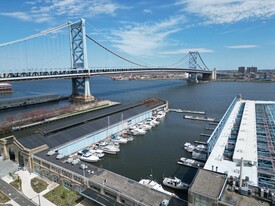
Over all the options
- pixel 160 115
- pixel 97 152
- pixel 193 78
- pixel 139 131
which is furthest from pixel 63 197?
pixel 193 78

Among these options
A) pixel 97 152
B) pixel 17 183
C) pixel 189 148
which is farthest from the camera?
pixel 189 148

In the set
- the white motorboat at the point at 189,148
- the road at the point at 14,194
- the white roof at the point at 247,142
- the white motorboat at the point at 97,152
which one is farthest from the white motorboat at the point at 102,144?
the white roof at the point at 247,142

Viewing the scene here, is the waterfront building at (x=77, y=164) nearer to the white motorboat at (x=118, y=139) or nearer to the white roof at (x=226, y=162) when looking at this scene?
the white motorboat at (x=118, y=139)

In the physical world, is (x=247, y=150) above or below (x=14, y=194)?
above

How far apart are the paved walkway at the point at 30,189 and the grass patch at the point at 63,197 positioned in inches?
11.6

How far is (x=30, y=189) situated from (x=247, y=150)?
14871 millimetres

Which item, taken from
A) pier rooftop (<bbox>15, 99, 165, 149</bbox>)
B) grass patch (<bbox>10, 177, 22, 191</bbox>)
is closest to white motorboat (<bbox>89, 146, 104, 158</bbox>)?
pier rooftop (<bbox>15, 99, 165, 149</bbox>)

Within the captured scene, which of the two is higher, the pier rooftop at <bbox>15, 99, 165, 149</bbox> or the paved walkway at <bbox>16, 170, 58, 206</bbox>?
the pier rooftop at <bbox>15, 99, 165, 149</bbox>

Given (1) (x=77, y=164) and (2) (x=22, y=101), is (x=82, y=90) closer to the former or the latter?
(2) (x=22, y=101)

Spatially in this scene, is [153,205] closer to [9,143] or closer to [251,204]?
[251,204]

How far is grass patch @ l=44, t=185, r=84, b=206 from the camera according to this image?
11.3 metres

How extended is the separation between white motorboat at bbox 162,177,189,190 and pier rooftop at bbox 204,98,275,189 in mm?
1956

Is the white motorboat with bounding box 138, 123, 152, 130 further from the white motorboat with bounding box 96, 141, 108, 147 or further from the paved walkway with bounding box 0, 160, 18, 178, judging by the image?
the paved walkway with bounding box 0, 160, 18, 178

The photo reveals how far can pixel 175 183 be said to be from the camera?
1323 centimetres
